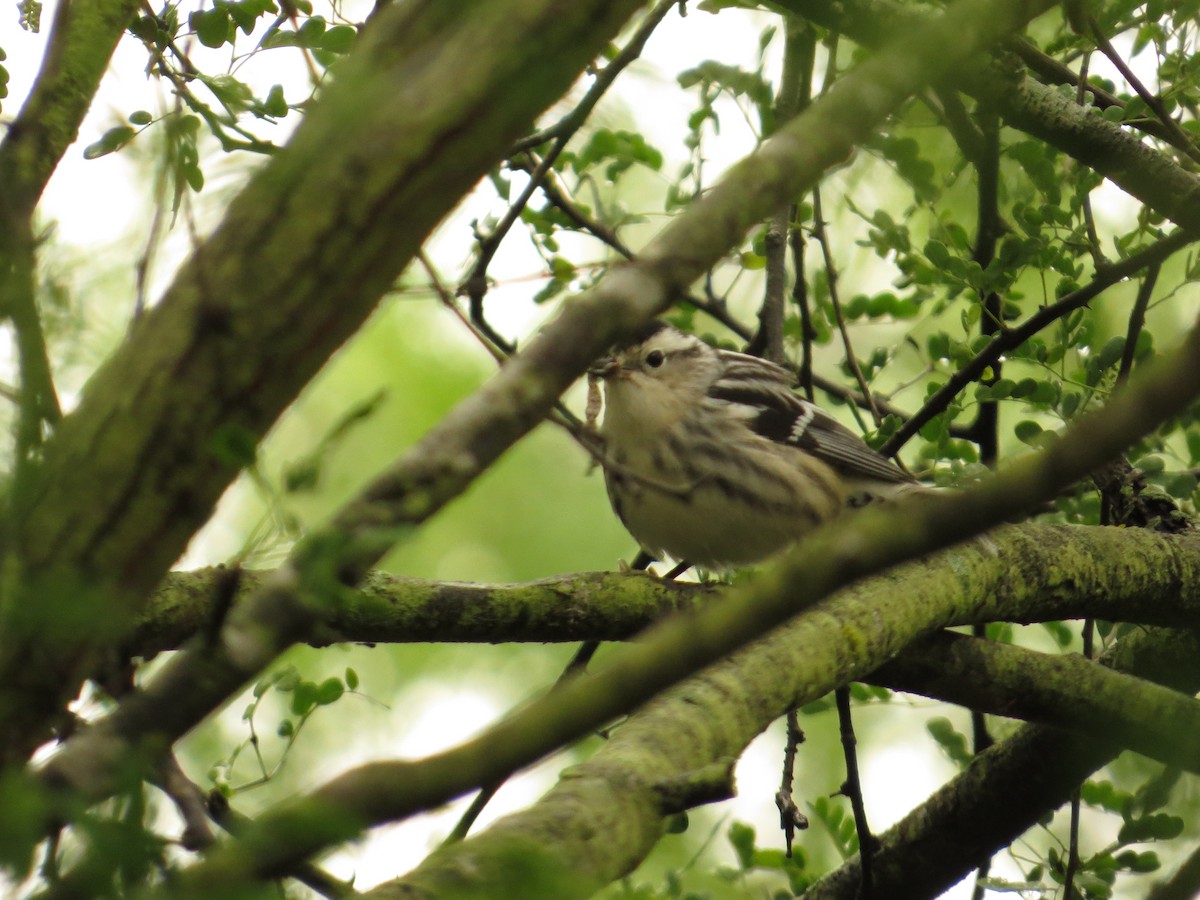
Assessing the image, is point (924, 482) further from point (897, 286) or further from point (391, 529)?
point (391, 529)

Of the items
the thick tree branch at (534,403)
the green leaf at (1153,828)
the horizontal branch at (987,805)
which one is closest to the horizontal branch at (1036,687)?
the green leaf at (1153,828)

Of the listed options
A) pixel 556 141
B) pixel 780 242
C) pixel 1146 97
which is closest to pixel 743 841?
pixel 780 242

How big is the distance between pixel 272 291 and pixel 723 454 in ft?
13.1

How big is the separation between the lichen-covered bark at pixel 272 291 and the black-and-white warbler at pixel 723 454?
10.8ft

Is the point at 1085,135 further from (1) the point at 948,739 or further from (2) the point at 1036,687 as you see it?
(1) the point at 948,739

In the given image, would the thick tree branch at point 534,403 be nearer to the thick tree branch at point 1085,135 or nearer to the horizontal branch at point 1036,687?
the thick tree branch at point 1085,135

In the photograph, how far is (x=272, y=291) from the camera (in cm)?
207

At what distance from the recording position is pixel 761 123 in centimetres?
500

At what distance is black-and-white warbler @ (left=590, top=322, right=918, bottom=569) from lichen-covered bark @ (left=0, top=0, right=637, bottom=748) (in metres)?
3.29

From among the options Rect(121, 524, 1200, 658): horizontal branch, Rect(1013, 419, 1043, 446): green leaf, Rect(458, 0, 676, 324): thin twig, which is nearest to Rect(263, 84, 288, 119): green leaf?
Rect(458, 0, 676, 324): thin twig

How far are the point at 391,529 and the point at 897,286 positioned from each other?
332 cm

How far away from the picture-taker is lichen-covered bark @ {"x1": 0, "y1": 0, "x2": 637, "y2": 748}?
201cm

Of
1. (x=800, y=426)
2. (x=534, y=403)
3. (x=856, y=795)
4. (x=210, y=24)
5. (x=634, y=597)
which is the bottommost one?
(x=534, y=403)

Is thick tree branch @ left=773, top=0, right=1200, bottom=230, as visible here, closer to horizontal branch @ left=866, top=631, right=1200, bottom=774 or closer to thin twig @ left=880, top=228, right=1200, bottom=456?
thin twig @ left=880, top=228, right=1200, bottom=456
